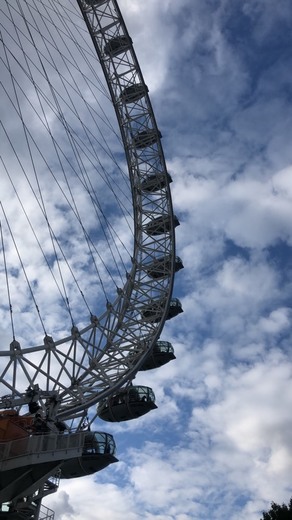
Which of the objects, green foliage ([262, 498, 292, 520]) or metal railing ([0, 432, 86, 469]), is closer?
metal railing ([0, 432, 86, 469])

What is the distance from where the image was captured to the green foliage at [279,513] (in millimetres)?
35981

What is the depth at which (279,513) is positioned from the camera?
1435 inches

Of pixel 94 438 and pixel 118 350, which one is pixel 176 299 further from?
pixel 94 438

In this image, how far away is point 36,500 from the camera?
90.2ft

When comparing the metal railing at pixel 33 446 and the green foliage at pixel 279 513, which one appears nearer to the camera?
the metal railing at pixel 33 446

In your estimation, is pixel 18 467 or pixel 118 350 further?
pixel 118 350

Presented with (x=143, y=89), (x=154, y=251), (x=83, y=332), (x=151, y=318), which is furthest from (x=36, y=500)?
(x=143, y=89)

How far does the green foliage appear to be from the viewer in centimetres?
3598

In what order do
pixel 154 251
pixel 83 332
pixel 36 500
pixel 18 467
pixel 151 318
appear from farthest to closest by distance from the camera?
pixel 154 251
pixel 151 318
pixel 83 332
pixel 36 500
pixel 18 467

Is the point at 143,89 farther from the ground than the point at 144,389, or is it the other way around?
the point at 143,89

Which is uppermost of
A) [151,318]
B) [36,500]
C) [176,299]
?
[176,299]

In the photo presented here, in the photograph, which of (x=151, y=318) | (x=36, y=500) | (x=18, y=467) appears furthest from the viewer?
(x=151, y=318)

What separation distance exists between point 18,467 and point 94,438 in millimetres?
8431

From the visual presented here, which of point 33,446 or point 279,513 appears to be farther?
point 279,513
